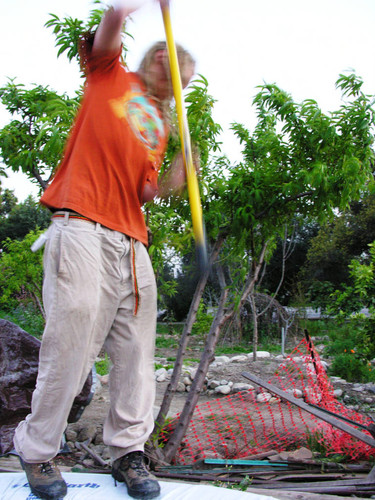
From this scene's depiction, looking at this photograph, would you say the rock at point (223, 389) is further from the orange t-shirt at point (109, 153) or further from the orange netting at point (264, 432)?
the orange t-shirt at point (109, 153)

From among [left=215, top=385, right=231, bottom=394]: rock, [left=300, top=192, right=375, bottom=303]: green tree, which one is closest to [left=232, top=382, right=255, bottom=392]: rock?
[left=215, top=385, right=231, bottom=394]: rock

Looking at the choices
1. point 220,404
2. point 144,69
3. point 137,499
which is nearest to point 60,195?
point 144,69

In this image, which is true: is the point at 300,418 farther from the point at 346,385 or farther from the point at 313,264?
the point at 313,264

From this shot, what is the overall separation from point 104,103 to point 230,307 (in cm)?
177

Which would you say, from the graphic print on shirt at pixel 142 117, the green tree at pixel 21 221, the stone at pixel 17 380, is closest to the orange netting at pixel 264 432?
the stone at pixel 17 380

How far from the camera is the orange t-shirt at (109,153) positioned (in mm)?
1833

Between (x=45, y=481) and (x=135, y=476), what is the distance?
1.10 ft

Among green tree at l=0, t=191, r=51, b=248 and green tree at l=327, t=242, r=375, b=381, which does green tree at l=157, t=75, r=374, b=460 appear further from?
green tree at l=0, t=191, r=51, b=248

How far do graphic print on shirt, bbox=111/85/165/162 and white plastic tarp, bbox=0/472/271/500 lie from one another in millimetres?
1358

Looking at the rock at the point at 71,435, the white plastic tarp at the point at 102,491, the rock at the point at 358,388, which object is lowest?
the rock at the point at 71,435

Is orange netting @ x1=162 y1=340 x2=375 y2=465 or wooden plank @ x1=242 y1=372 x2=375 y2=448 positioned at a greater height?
A: wooden plank @ x1=242 y1=372 x2=375 y2=448

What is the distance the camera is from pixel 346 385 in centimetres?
629

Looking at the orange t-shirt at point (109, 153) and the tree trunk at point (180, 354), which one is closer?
the orange t-shirt at point (109, 153)

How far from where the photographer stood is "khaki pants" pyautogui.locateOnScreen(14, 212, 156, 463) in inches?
67.5
